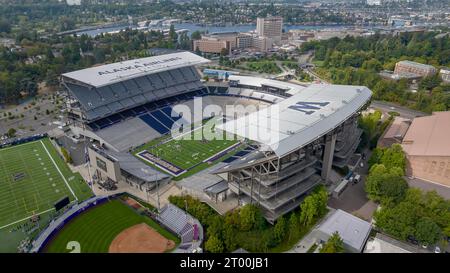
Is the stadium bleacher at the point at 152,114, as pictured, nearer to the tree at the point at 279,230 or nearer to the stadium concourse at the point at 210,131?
the stadium concourse at the point at 210,131

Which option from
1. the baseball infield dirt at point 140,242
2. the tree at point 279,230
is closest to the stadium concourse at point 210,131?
the tree at point 279,230

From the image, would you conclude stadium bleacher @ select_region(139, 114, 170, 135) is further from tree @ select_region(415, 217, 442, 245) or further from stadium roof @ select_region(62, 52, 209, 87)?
tree @ select_region(415, 217, 442, 245)

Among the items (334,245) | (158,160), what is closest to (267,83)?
(158,160)


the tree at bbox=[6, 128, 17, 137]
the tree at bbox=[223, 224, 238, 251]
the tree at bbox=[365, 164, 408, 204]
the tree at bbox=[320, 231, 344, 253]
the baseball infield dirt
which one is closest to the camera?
the tree at bbox=[320, 231, 344, 253]

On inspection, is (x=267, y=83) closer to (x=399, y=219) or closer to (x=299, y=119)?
(x=299, y=119)

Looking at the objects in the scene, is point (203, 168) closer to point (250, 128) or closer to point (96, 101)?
point (250, 128)

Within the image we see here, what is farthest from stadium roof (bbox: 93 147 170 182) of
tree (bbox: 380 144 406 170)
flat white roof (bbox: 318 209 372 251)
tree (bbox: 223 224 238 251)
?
tree (bbox: 380 144 406 170)
